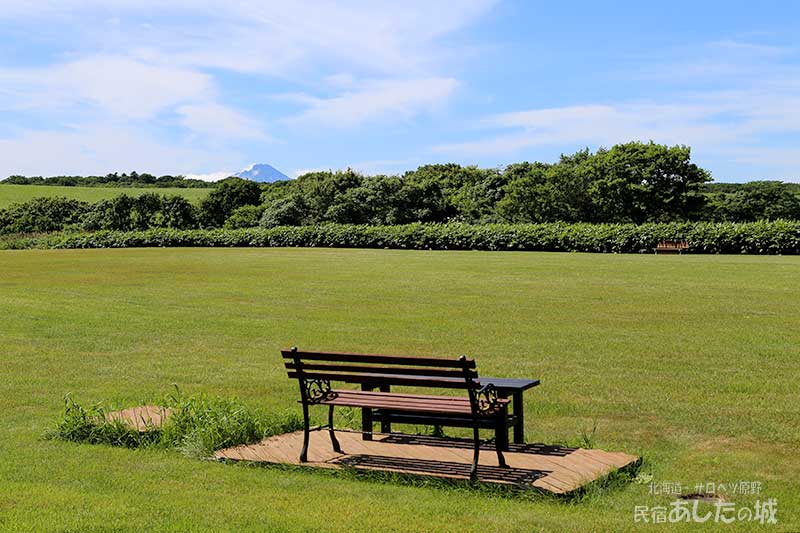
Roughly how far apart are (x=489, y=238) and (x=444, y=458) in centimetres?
4787

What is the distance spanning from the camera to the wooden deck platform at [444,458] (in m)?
7.11

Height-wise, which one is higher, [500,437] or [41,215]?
[41,215]

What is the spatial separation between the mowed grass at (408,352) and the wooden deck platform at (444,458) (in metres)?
0.29

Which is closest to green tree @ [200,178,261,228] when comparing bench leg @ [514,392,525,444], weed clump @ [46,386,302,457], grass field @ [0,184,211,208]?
grass field @ [0,184,211,208]

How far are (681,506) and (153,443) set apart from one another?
477cm

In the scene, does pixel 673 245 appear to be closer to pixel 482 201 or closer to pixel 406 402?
pixel 406 402

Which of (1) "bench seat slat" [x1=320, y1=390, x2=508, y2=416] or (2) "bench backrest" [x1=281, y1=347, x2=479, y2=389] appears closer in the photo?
(2) "bench backrest" [x1=281, y1=347, x2=479, y2=389]

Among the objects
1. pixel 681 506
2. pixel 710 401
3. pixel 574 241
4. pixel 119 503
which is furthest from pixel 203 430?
pixel 574 241

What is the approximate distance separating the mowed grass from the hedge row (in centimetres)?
1355

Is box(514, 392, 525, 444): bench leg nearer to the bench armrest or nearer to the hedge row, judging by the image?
the bench armrest

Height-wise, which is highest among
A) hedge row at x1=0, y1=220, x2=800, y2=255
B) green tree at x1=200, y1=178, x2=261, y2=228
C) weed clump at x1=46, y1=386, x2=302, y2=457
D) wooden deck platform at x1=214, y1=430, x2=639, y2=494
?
green tree at x1=200, y1=178, x2=261, y2=228

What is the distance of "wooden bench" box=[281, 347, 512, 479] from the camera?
7.17 meters

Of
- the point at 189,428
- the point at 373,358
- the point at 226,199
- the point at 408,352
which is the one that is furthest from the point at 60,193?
the point at 373,358

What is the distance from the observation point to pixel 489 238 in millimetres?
55219
